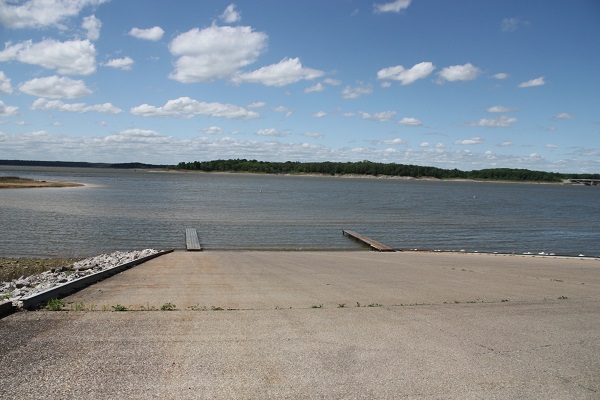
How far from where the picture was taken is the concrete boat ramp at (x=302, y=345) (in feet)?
16.5

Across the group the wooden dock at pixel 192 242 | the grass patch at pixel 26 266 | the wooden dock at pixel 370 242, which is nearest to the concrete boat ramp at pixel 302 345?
the grass patch at pixel 26 266

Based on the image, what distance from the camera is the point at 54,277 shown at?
12.3 m

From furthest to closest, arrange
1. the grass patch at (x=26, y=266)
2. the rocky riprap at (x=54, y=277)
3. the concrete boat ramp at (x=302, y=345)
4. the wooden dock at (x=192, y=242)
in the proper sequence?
the wooden dock at (x=192, y=242), the grass patch at (x=26, y=266), the rocky riprap at (x=54, y=277), the concrete boat ramp at (x=302, y=345)

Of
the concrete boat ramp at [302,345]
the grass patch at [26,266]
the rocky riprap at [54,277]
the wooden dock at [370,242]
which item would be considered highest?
the concrete boat ramp at [302,345]

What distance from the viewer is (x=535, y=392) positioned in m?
5.14

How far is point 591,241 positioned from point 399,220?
50.8 ft

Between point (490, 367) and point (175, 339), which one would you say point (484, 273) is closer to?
point (490, 367)

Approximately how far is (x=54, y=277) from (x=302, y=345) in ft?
29.0

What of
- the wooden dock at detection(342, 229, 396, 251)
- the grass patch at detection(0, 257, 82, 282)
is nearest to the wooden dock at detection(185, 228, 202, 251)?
the grass patch at detection(0, 257, 82, 282)

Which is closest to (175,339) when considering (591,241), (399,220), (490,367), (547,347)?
(490,367)

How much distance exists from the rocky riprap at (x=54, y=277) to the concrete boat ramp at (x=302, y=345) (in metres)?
0.87

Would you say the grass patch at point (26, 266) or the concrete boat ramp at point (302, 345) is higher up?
the concrete boat ramp at point (302, 345)

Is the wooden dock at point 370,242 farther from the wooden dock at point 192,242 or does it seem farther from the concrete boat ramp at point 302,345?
the concrete boat ramp at point 302,345

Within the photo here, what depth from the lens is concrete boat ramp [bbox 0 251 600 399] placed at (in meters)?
5.02
